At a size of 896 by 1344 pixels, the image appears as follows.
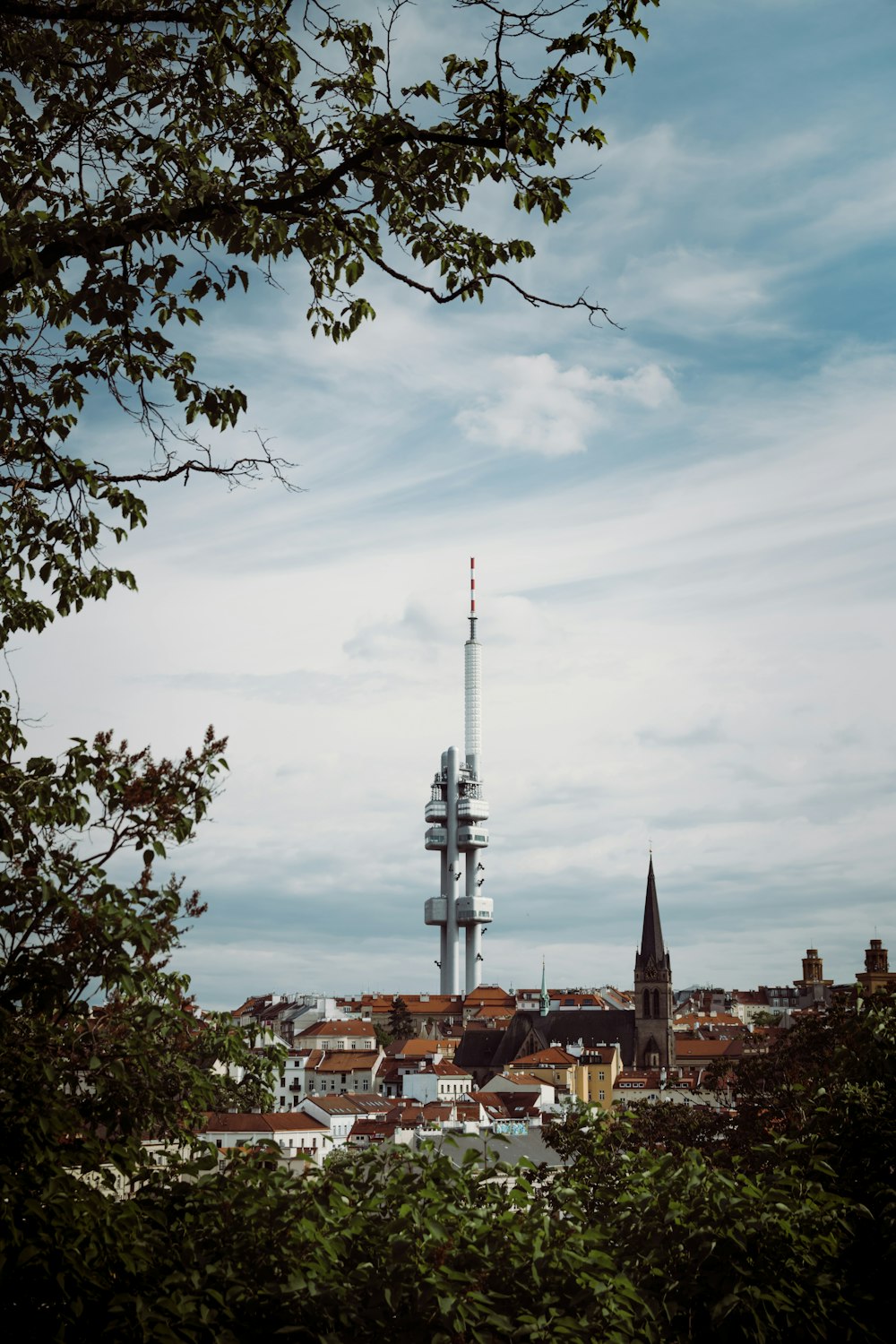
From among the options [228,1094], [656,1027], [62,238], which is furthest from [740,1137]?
[656,1027]

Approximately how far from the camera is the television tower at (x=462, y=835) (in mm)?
147750

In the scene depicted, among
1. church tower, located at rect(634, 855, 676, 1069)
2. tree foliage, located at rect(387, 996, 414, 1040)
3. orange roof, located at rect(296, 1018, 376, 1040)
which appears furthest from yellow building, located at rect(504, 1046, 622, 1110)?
tree foliage, located at rect(387, 996, 414, 1040)

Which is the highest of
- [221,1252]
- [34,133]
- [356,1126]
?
[34,133]

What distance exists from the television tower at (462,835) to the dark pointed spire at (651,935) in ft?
101

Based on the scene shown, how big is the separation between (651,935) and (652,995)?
5146 mm

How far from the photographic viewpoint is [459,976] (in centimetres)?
15338

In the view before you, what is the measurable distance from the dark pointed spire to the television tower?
30683 millimetres

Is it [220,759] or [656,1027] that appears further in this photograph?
[656,1027]

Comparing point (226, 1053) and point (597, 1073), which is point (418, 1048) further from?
point (226, 1053)

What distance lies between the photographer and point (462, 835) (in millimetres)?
149125

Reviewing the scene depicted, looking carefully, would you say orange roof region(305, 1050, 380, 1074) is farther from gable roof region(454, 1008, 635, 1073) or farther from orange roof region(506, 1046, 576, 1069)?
gable roof region(454, 1008, 635, 1073)

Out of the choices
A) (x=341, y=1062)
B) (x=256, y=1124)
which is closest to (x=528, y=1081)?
(x=341, y=1062)

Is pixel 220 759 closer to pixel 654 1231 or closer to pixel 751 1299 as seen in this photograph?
pixel 654 1231

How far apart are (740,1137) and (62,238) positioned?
26.3 metres
